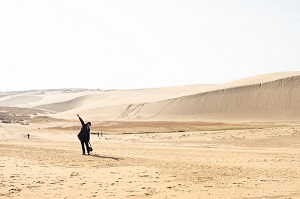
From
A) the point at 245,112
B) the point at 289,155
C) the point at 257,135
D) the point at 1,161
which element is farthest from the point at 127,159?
the point at 245,112

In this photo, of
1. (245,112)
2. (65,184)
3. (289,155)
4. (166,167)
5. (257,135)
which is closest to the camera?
(65,184)

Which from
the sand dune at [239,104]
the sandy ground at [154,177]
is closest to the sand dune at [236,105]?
the sand dune at [239,104]

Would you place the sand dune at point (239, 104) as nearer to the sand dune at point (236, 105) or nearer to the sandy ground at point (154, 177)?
the sand dune at point (236, 105)

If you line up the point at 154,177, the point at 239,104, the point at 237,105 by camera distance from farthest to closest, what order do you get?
the point at 239,104 → the point at 237,105 → the point at 154,177

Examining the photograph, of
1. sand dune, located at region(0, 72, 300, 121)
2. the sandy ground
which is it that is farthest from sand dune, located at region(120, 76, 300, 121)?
the sandy ground

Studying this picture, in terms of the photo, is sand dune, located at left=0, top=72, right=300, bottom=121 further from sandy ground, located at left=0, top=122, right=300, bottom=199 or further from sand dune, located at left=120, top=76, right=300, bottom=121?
sandy ground, located at left=0, top=122, right=300, bottom=199

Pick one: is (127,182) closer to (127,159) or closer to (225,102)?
(127,159)

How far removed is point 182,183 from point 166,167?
3101 mm

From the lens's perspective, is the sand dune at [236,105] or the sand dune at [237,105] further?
the sand dune at [236,105]

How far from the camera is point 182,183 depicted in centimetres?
1105

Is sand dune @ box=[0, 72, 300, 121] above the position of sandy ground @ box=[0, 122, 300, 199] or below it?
above

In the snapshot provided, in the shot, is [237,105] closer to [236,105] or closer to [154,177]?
[236,105]

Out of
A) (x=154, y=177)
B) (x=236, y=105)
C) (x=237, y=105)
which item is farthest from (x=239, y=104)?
(x=154, y=177)

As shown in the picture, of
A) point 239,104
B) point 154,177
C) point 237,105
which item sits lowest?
point 154,177
